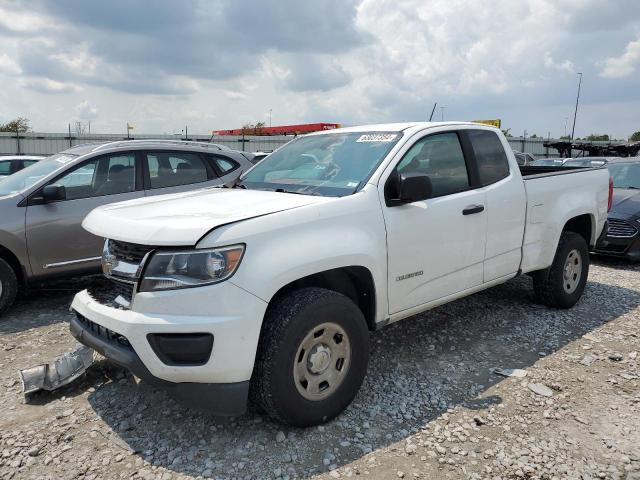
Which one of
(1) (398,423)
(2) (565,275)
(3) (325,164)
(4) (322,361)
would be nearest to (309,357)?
(4) (322,361)

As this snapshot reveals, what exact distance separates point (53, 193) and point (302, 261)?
139 inches

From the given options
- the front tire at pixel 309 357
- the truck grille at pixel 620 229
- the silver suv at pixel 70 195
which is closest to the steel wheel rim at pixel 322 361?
the front tire at pixel 309 357

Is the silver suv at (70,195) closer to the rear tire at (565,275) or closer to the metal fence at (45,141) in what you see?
the rear tire at (565,275)

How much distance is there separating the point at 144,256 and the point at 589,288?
5.55 metres

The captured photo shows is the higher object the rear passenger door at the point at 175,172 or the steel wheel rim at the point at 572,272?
the rear passenger door at the point at 175,172

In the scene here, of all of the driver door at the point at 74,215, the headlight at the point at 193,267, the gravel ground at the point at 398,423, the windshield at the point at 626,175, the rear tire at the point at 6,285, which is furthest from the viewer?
the windshield at the point at 626,175

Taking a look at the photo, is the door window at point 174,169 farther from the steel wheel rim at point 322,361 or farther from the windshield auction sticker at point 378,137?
the steel wheel rim at point 322,361

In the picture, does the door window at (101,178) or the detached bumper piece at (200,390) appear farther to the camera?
the door window at (101,178)

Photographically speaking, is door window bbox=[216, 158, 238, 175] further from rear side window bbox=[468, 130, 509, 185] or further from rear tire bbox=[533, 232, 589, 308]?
rear tire bbox=[533, 232, 589, 308]

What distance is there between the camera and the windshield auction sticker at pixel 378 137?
149 inches

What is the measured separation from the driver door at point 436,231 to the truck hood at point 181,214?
664 mm

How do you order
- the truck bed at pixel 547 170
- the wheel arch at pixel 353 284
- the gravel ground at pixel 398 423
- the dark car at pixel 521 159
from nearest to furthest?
the gravel ground at pixel 398 423
the wheel arch at pixel 353 284
the truck bed at pixel 547 170
the dark car at pixel 521 159

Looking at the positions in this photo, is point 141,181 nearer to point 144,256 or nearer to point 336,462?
point 144,256

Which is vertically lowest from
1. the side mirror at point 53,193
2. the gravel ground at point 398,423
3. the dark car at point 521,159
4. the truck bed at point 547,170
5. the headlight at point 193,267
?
the gravel ground at point 398,423
